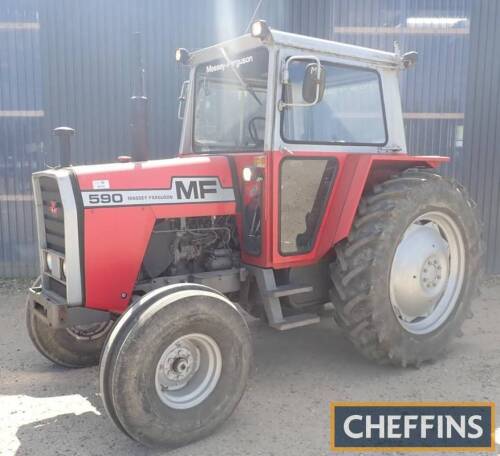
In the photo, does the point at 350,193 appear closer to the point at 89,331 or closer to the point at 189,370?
the point at 189,370

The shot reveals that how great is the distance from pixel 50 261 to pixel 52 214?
34 cm

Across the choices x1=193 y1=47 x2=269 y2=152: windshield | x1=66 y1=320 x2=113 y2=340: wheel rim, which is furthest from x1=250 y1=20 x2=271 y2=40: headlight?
x1=66 y1=320 x2=113 y2=340: wheel rim

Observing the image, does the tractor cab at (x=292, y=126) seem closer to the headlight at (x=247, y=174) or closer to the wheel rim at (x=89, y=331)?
the headlight at (x=247, y=174)

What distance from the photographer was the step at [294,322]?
143 inches

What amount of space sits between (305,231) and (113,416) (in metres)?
1.83

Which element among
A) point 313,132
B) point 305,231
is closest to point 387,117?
point 313,132

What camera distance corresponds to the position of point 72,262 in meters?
3.23

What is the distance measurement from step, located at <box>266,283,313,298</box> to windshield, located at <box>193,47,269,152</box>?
101 cm

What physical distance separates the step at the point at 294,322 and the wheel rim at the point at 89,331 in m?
1.31

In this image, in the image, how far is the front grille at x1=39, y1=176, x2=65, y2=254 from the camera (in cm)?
337

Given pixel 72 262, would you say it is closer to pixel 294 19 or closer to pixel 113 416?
pixel 113 416

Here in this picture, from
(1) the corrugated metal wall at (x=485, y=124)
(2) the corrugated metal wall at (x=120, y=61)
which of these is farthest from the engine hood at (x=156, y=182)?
(1) the corrugated metal wall at (x=485, y=124)

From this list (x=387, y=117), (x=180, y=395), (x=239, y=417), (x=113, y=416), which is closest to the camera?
(x=113, y=416)

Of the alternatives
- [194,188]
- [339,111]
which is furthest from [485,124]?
[194,188]
